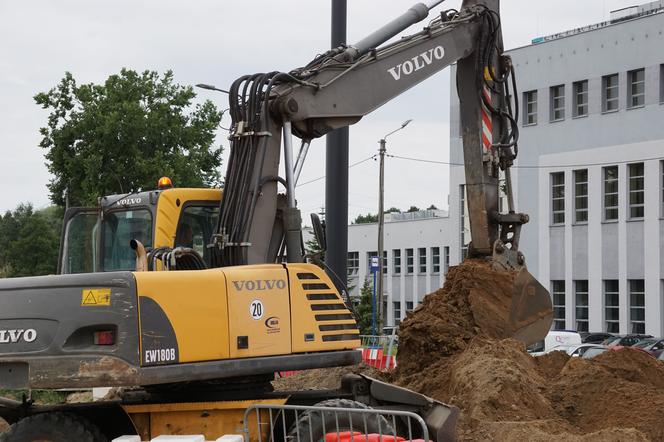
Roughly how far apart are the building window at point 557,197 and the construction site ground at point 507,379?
1440 inches

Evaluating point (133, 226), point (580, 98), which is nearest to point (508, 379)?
point (133, 226)

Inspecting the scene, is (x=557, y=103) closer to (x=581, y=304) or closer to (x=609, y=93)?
(x=609, y=93)

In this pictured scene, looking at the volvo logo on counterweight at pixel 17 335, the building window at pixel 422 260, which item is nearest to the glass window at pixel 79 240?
the volvo logo on counterweight at pixel 17 335

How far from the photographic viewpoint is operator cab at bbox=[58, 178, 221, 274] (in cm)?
1019

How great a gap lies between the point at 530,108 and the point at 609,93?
16.9 feet

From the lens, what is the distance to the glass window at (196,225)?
33.3 ft

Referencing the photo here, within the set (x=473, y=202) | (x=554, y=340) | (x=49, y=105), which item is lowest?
(x=554, y=340)

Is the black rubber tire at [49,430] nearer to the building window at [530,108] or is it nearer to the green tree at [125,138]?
the green tree at [125,138]

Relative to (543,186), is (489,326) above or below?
below

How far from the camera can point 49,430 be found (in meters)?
9.07

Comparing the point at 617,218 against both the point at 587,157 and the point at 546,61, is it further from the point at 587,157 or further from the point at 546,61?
the point at 546,61

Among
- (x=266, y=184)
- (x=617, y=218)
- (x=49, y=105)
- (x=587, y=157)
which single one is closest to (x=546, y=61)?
(x=587, y=157)

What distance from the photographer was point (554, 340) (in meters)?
33.1

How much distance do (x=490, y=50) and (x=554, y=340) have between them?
21.7 metres
